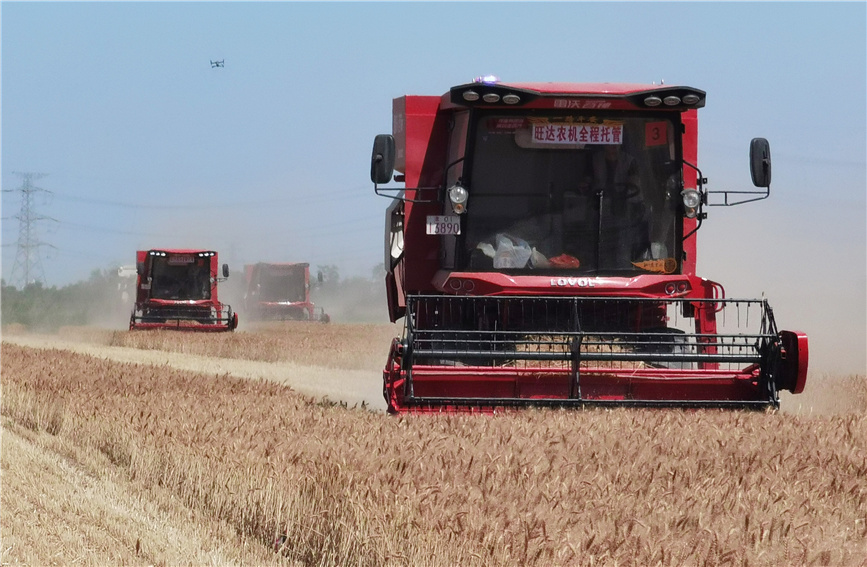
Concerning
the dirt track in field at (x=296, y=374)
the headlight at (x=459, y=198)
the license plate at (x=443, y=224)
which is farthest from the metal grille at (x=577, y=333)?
the dirt track in field at (x=296, y=374)

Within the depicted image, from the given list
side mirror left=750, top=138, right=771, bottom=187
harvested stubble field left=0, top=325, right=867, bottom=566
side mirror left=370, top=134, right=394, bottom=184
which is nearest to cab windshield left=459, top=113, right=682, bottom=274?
side mirror left=750, top=138, right=771, bottom=187

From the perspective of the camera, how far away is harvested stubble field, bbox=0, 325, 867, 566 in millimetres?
4094

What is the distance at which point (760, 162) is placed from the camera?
28.2 feet

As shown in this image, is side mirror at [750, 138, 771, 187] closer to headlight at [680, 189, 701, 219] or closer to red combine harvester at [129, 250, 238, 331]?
headlight at [680, 189, 701, 219]

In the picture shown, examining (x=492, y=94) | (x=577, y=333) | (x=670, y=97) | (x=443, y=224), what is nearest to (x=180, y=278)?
(x=443, y=224)

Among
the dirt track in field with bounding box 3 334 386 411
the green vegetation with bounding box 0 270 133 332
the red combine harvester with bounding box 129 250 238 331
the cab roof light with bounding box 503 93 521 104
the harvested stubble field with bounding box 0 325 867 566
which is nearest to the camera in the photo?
the harvested stubble field with bounding box 0 325 867 566

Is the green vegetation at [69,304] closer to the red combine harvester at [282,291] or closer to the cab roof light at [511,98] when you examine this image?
the red combine harvester at [282,291]

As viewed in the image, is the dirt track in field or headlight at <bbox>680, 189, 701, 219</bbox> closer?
headlight at <bbox>680, 189, 701, 219</bbox>

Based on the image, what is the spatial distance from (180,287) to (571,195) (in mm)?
19113

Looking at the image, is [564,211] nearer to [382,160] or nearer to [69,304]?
[382,160]

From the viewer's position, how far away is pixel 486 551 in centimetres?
395

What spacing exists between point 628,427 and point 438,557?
8.66ft

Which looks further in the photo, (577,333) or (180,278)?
(180,278)

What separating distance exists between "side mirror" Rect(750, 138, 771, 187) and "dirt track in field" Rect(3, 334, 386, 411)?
3.87m
